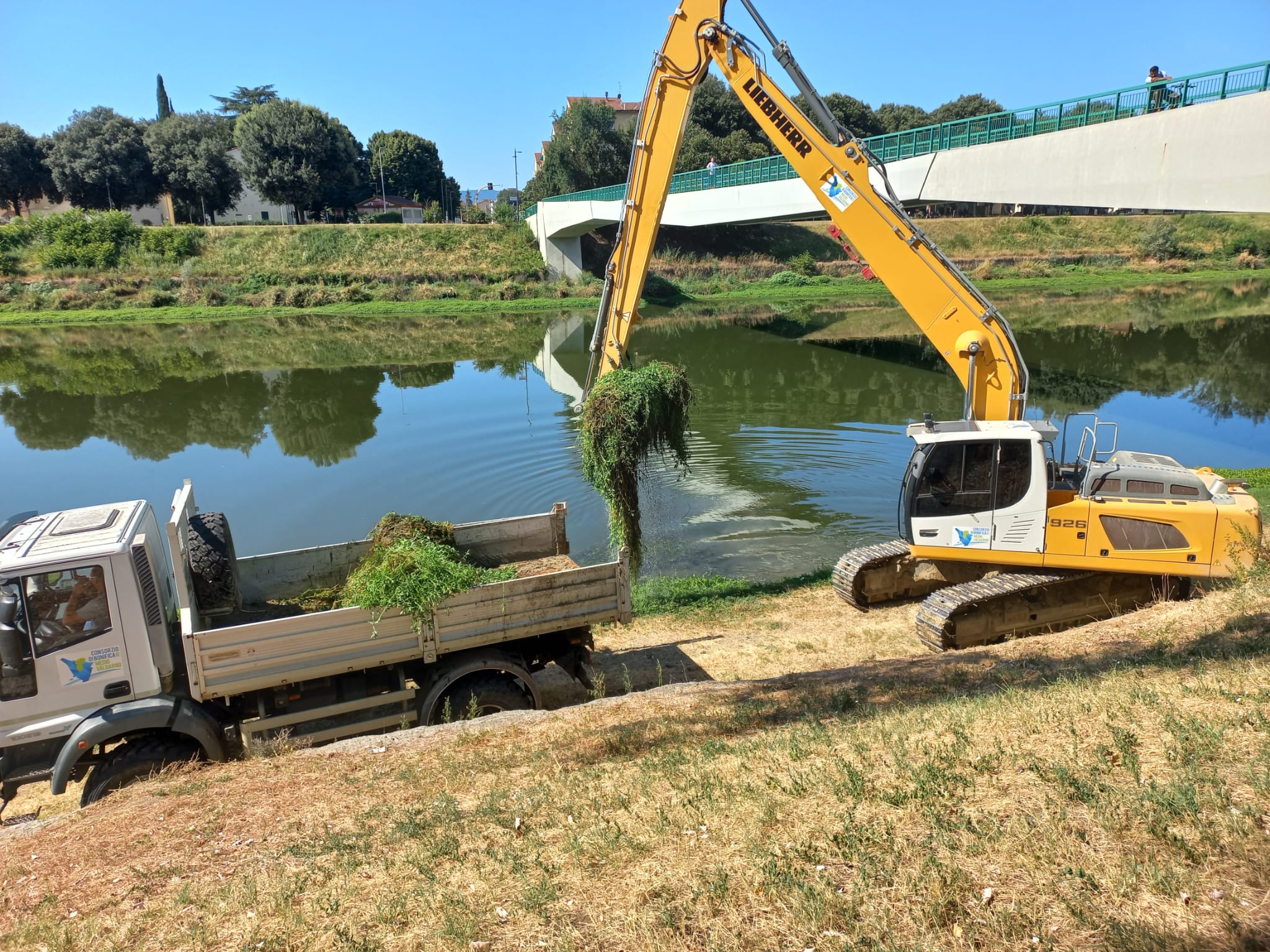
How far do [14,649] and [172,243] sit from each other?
5767 cm

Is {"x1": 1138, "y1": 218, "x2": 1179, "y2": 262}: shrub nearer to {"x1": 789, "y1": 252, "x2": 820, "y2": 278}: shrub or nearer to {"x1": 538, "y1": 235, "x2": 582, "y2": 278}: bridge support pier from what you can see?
{"x1": 789, "y1": 252, "x2": 820, "y2": 278}: shrub

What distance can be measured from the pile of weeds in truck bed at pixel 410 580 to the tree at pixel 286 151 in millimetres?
67636

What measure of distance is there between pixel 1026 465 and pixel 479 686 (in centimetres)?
689

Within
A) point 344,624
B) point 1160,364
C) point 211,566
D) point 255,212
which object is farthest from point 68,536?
point 255,212

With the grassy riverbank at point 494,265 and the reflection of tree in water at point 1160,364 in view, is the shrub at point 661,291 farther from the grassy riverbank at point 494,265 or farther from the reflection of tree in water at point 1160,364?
the reflection of tree in water at point 1160,364

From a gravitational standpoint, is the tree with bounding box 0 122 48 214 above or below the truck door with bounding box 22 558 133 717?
above

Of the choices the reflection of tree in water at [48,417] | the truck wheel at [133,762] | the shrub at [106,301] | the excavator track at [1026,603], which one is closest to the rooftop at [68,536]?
the truck wheel at [133,762]

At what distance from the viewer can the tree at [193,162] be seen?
6569 centimetres

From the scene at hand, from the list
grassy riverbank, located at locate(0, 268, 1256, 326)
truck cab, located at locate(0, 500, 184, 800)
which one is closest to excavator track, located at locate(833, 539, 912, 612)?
truck cab, located at locate(0, 500, 184, 800)

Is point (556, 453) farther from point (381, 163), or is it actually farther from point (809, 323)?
point (381, 163)

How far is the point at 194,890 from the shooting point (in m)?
5.04

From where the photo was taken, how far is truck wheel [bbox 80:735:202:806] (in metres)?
6.96

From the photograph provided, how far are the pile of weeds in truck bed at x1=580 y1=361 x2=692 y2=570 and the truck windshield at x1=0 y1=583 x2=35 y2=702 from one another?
674 cm

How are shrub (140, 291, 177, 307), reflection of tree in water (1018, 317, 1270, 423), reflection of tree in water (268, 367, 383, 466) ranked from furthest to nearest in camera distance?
shrub (140, 291, 177, 307)
reflection of tree in water (1018, 317, 1270, 423)
reflection of tree in water (268, 367, 383, 466)
